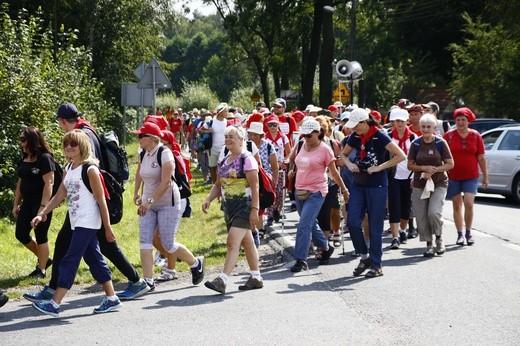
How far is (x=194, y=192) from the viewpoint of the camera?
22.2 meters

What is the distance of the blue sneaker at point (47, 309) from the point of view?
8.04 m

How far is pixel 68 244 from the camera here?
8586 millimetres

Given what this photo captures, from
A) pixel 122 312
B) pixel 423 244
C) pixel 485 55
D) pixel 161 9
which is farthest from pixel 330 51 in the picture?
pixel 122 312

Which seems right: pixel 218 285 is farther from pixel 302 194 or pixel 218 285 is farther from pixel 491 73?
pixel 491 73

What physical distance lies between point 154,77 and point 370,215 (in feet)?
32.5

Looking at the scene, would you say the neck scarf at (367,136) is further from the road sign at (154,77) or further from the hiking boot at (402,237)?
the road sign at (154,77)

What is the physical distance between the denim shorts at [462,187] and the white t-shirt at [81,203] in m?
6.20

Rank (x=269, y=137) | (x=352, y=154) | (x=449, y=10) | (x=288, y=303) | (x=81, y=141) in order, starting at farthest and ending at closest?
1. (x=449, y=10)
2. (x=269, y=137)
3. (x=352, y=154)
4. (x=288, y=303)
5. (x=81, y=141)

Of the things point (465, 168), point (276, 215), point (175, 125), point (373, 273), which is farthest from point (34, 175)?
point (175, 125)

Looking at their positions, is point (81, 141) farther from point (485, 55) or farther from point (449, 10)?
point (449, 10)

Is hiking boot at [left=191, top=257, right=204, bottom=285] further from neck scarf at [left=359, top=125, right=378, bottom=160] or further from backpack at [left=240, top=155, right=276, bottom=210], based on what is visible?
neck scarf at [left=359, top=125, right=378, bottom=160]

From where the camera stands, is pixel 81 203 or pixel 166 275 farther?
pixel 166 275

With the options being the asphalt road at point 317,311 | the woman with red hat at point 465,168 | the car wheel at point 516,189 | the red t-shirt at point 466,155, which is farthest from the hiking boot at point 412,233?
the car wheel at point 516,189

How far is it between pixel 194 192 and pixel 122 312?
13.8m
